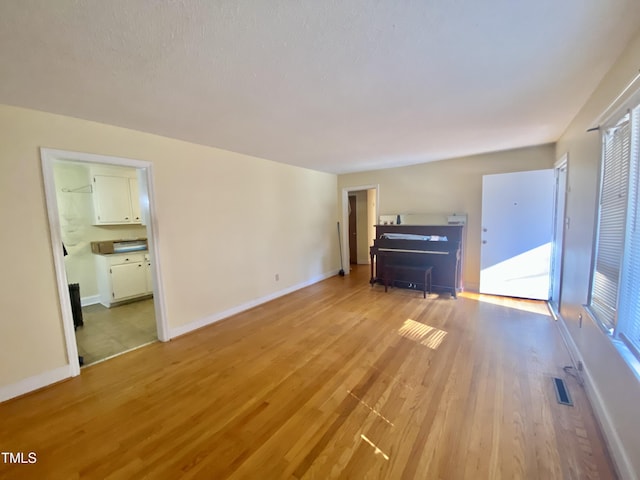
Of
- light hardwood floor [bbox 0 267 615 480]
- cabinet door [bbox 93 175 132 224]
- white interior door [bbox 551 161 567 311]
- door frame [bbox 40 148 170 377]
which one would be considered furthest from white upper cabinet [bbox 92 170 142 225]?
white interior door [bbox 551 161 567 311]

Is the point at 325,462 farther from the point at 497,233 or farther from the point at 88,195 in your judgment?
the point at 88,195

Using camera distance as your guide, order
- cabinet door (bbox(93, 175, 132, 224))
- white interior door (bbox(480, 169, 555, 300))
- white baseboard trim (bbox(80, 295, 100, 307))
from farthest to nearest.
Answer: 1. white baseboard trim (bbox(80, 295, 100, 307))
2. cabinet door (bbox(93, 175, 132, 224))
3. white interior door (bbox(480, 169, 555, 300))

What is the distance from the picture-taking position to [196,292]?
3.22 metres

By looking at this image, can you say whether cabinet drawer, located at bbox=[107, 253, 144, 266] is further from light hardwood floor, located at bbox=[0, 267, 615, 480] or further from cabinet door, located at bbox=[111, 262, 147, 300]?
light hardwood floor, located at bbox=[0, 267, 615, 480]

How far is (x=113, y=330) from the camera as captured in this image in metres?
3.21

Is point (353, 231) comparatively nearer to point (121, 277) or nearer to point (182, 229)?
point (182, 229)

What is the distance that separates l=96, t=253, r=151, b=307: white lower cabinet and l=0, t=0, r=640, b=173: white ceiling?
251 cm

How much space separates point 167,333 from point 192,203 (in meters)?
1.51

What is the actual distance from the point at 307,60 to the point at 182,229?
2372 millimetres

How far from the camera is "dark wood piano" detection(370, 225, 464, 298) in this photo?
4.22 metres

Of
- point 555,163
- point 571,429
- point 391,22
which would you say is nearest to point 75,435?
point 391,22

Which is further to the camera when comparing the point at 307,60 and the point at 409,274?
the point at 409,274

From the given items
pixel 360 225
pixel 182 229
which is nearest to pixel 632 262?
pixel 182 229

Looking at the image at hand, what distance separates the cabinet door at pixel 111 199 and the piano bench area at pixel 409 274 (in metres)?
4.42
